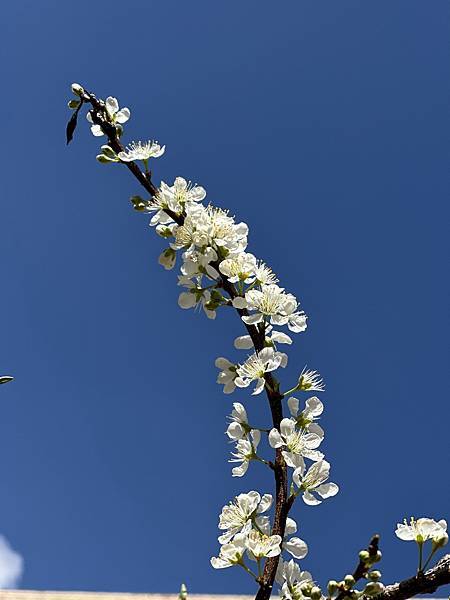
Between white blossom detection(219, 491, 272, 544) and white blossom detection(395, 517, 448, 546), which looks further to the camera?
white blossom detection(219, 491, 272, 544)

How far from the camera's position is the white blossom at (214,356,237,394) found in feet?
4.38

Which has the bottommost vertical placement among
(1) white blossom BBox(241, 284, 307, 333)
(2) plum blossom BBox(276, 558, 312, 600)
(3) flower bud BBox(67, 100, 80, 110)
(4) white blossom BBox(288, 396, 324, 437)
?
(2) plum blossom BBox(276, 558, 312, 600)

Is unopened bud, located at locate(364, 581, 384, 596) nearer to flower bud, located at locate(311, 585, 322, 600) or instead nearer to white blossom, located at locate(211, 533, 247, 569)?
flower bud, located at locate(311, 585, 322, 600)

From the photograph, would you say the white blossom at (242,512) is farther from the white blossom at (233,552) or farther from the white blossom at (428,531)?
the white blossom at (428,531)

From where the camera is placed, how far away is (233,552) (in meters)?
1.04

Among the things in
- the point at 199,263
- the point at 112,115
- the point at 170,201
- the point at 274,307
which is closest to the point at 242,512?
the point at 274,307

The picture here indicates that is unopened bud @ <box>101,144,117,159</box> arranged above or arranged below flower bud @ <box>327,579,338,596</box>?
above

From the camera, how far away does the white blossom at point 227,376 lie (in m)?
1.33

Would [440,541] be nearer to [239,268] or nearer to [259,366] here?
[259,366]

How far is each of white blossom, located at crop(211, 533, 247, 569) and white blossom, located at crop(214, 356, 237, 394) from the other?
36 centimetres

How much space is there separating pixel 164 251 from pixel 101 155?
0.32 metres

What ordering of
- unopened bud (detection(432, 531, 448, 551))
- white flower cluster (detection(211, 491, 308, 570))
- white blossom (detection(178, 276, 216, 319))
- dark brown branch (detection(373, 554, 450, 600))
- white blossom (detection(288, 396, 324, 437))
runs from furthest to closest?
white blossom (detection(178, 276, 216, 319)) < white blossom (detection(288, 396, 324, 437)) < white flower cluster (detection(211, 491, 308, 570)) < unopened bud (detection(432, 531, 448, 551)) < dark brown branch (detection(373, 554, 450, 600))

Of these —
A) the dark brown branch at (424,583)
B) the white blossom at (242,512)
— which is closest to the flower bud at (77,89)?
the white blossom at (242,512)

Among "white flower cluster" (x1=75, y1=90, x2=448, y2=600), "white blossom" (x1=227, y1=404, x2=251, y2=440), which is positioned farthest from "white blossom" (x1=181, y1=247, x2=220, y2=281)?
"white blossom" (x1=227, y1=404, x2=251, y2=440)
